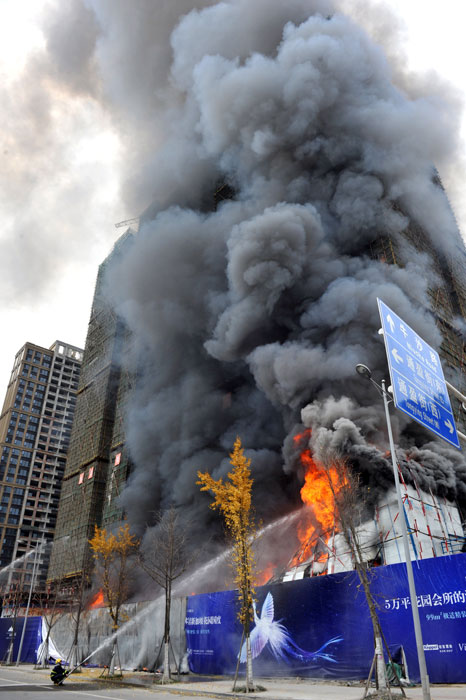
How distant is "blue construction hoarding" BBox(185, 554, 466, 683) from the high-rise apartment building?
217ft

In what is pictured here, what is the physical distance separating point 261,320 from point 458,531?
2092 cm

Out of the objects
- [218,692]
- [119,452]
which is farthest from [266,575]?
[119,452]

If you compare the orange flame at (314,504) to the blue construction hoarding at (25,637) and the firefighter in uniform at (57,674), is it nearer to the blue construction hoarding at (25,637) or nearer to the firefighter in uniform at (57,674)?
the firefighter in uniform at (57,674)

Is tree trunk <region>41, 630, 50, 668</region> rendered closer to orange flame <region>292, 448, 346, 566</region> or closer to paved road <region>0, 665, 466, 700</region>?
paved road <region>0, 665, 466, 700</region>

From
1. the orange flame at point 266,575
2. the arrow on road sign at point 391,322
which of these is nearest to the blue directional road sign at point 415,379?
the arrow on road sign at point 391,322

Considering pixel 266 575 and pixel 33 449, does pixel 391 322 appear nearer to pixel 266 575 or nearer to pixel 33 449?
pixel 266 575

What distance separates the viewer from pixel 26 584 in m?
76.7

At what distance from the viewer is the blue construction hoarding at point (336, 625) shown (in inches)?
587

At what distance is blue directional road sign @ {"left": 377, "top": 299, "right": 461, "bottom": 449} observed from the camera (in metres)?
11.0

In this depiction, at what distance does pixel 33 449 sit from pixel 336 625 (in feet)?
301

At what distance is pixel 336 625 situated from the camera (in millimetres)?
17859

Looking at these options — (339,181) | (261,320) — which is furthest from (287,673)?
(339,181)

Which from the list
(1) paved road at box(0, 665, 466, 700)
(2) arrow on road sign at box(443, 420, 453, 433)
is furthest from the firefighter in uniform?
(2) arrow on road sign at box(443, 420, 453, 433)

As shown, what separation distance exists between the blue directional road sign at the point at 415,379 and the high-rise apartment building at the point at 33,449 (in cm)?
8108
